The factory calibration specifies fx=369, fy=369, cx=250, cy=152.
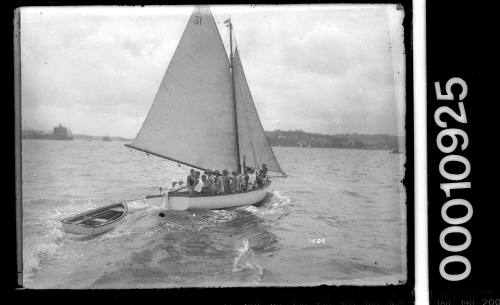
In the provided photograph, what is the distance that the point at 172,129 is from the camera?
380 cm

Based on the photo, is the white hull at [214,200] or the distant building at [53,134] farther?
the white hull at [214,200]

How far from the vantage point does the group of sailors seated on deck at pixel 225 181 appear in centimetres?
366

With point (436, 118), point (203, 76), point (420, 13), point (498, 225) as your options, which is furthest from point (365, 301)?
point (203, 76)

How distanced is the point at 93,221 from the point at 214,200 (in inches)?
47.0

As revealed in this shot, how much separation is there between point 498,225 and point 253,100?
84.4 inches

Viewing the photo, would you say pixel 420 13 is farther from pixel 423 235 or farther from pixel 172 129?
pixel 172 129

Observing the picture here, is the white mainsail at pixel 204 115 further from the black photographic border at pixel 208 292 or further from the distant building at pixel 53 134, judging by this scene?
the black photographic border at pixel 208 292

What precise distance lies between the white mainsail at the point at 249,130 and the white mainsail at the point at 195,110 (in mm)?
172

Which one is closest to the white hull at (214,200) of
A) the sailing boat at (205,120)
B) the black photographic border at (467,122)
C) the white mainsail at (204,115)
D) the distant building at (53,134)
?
the sailing boat at (205,120)

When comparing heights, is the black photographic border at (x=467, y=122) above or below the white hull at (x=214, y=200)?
above

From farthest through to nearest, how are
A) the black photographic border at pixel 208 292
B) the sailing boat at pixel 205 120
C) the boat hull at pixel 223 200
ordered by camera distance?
1. the boat hull at pixel 223 200
2. the sailing boat at pixel 205 120
3. the black photographic border at pixel 208 292

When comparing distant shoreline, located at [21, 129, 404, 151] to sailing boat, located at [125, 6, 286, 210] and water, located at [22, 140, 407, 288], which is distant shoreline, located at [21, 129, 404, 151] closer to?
water, located at [22, 140, 407, 288]

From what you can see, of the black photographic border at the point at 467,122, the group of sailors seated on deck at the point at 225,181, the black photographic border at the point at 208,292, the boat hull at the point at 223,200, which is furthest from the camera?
the group of sailors seated on deck at the point at 225,181

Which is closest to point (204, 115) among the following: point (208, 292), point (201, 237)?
point (201, 237)
